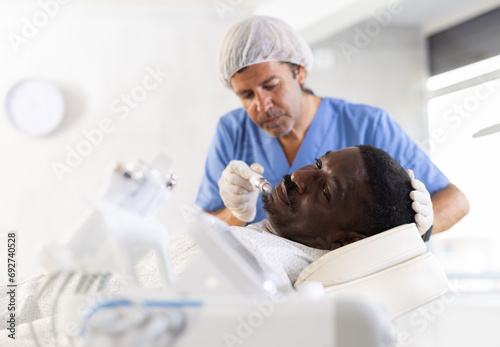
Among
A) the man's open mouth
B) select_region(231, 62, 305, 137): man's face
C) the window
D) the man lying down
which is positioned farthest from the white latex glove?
the window

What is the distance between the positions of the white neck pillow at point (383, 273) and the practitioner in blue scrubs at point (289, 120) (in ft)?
2.11

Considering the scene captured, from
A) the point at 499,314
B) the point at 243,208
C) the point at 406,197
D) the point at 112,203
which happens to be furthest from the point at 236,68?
Result: the point at 499,314

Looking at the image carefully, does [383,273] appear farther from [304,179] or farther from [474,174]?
[474,174]

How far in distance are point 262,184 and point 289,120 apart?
1.59 feet

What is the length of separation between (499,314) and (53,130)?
2631 millimetres

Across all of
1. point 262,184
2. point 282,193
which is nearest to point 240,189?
point 262,184

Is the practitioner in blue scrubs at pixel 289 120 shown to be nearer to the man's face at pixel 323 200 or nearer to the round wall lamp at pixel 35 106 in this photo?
the man's face at pixel 323 200

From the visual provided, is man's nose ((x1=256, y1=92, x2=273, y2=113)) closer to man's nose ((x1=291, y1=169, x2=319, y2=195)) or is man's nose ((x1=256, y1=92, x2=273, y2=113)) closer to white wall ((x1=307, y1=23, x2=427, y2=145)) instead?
man's nose ((x1=291, y1=169, x2=319, y2=195))

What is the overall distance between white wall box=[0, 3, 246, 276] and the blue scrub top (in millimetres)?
985

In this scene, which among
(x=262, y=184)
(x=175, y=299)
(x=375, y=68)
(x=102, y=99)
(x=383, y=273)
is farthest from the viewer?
(x=375, y=68)

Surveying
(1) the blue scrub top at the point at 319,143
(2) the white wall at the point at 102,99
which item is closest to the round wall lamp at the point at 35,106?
(2) the white wall at the point at 102,99

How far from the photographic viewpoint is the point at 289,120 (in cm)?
175

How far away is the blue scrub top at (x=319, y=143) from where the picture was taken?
170cm

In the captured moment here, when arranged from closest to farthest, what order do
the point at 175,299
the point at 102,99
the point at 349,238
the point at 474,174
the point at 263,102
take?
1. the point at 175,299
2. the point at 349,238
3. the point at 263,102
4. the point at 474,174
5. the point at 102,99
